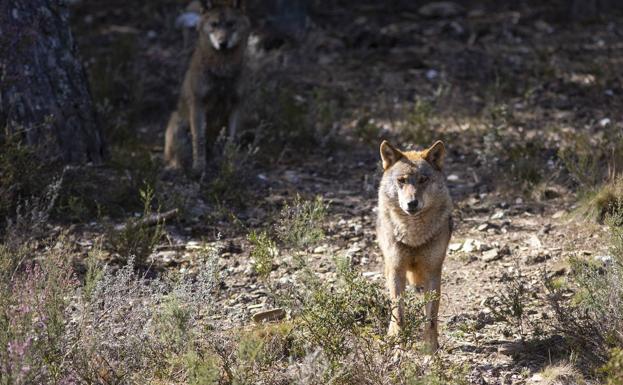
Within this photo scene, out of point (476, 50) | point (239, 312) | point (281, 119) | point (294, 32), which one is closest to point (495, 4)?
point (476, 50)

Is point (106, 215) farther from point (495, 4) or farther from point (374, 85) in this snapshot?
point (495, 4)

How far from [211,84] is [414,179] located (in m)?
3.86

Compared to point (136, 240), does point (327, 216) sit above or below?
below

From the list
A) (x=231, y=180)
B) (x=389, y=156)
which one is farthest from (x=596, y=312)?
(x=231, y=180)

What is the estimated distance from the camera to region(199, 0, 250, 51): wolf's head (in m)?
8.73

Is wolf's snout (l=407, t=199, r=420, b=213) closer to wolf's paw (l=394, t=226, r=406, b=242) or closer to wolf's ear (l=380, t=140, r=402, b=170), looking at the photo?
wolf's paw (l=394, t=226, r=406, b=242)

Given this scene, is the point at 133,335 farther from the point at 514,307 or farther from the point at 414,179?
the point at 514,307

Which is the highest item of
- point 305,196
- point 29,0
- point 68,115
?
point 29,0

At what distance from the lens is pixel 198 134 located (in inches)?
342

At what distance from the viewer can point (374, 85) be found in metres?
10.8

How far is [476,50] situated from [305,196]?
4640 millimetres

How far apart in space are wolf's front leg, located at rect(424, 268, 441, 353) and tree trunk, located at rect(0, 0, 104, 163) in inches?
141

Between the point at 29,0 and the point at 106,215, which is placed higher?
the point at 29,0

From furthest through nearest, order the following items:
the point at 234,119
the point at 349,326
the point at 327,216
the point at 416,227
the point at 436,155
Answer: the point at 234,119 → the point at 327,216 → the point at 436,155 → the point at 416,227 → the point at 349,326
